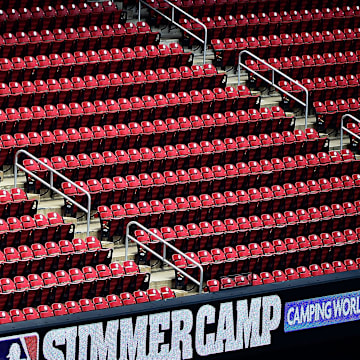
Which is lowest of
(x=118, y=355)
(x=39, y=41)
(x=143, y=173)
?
(x=118, y=355)

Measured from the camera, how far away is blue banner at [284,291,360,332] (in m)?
17.1

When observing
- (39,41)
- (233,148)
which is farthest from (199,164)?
(39,41)

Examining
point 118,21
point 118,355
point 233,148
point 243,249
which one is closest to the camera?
point 118,355

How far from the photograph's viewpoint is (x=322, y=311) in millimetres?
17375

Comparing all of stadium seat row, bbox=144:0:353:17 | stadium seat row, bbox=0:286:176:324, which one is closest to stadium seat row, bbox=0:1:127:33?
stadium seat row, bbox=144:0:353:17

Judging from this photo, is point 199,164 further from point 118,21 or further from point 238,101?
point 118,21

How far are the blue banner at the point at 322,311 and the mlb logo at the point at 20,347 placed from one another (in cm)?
358

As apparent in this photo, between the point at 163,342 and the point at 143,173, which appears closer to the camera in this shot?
the point at 163,342

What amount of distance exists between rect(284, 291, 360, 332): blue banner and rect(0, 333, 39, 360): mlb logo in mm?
3580

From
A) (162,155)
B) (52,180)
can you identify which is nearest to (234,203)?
(162,155)

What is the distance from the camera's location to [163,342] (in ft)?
53.3

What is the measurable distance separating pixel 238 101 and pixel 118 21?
2633 millimetres

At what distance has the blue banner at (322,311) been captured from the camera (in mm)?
17141

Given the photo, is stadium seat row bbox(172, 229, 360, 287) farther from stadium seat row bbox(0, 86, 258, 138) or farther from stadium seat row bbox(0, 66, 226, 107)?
stadium seat row bbox(0, 66, 226, 107)
